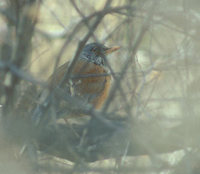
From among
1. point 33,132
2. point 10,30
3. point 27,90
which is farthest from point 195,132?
point 10,30

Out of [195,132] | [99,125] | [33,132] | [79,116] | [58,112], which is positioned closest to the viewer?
[33,132]

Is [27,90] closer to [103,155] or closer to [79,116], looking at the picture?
[103,155]

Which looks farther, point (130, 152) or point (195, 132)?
point (130, 152)

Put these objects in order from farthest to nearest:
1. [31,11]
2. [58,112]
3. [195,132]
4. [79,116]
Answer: [79,116], [58,112], [31,11], [195,132]

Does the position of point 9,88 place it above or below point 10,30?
below

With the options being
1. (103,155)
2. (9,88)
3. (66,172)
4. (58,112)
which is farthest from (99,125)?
(9,88)

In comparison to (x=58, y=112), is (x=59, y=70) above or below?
above

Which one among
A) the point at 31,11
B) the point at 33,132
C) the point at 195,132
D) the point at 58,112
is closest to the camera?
the point at 33,132

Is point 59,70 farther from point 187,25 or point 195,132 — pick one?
point 195,132

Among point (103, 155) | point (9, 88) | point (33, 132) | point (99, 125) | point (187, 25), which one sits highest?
point (187, 25)
